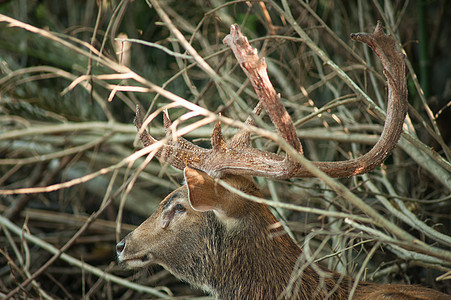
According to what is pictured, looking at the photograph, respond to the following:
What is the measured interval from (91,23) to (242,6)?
189 centimetres

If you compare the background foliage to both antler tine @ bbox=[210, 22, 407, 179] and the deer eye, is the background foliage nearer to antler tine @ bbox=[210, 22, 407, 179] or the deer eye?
the deer eye

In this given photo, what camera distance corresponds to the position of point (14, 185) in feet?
18.7

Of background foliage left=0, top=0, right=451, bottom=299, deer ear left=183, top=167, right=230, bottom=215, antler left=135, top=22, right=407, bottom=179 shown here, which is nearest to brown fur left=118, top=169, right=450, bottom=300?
deer ear left=183, top=167, right=230, bottom=215

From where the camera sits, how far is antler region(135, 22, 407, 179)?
1933 mm

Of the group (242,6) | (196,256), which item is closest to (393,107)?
(196,256)

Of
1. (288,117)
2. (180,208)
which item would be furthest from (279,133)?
(180,208)

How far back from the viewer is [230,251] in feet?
8.64

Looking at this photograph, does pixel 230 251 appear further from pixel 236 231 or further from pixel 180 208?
pixel 180 208

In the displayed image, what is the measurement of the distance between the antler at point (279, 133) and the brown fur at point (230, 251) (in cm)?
16

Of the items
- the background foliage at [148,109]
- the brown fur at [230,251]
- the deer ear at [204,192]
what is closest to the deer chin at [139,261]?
the brown fur at [230,251]

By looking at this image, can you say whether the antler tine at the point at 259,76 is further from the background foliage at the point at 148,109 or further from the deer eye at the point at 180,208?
the background foliage at the point at 148,109

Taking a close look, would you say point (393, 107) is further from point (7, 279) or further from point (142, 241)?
point (7, 279)

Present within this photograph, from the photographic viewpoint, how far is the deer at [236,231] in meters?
2.32

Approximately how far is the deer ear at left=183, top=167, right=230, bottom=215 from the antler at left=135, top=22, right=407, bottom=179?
120 mm
